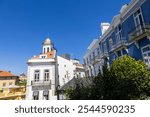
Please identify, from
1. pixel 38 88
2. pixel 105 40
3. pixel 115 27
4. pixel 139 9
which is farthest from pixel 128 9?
pixel 38 88

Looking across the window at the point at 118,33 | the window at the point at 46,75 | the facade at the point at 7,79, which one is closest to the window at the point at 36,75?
the window at the point at 46,75

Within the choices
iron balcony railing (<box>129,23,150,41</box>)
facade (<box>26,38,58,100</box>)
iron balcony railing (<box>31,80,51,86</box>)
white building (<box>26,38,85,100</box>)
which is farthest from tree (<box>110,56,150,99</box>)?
iron balcony railing (<box>31,80,51,86</box>)

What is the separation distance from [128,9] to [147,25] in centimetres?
398

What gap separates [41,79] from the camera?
86.1 feet

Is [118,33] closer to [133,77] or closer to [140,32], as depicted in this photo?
[140,32]

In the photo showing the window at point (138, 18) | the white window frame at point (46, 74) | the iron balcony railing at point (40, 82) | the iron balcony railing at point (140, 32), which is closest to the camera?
the iron balcony railing at point (140, 32)

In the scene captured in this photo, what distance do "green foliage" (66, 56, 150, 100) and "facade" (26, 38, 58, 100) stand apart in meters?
16.1

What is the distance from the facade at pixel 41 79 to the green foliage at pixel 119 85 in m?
16.1

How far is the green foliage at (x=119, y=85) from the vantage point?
7.91 meters

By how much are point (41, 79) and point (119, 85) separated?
20220mm

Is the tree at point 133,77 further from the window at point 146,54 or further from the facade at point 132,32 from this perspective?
the window at point 146,54

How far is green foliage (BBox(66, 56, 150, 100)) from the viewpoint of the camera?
7.91m

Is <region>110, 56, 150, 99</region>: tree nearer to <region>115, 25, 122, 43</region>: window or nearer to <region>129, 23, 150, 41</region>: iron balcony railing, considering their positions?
<region>129, 23, 150, 41</region>: iron balcony railing

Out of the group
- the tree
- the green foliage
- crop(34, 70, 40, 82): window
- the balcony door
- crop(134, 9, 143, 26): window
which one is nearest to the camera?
the green foliage
